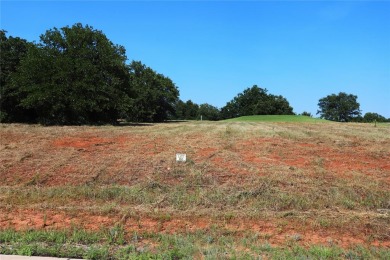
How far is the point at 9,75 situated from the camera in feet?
80.7

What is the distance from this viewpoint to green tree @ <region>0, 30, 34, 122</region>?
978 inches

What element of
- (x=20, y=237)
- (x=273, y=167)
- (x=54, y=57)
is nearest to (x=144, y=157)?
(x=273, y=167)

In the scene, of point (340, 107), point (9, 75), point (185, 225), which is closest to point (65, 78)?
point (9, 75)

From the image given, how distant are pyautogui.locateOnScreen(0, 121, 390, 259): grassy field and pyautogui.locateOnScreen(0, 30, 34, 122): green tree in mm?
16364

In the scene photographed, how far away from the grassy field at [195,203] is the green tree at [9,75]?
16364 millimetres

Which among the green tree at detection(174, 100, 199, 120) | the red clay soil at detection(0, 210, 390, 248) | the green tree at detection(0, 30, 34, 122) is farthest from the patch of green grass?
the green tree at detection(174, 100, 199, 120)

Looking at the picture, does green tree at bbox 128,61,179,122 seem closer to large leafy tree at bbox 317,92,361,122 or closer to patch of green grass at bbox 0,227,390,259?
patch of green grass at bbox 0,227,390,259

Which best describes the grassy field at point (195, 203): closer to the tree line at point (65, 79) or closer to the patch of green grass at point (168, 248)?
the patch of green grass at point (168, 248)

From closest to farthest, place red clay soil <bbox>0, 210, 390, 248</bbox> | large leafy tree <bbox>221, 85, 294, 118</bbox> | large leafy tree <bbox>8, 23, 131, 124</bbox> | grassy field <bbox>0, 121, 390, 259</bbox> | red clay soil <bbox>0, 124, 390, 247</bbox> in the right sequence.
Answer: grassy field <bbox>0, 121, 390, 259</bbox> < red clay soil <bbox>0, 210, 390, 248</bbox> < red clay soil <bbox>0, 124, 390, 247</bbox> < large leafy tree <bbox>8, 23, 131, 124</bbox> < large leafy tree <bbox>221, 85, 294, 118</bbox>

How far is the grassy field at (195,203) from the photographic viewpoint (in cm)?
438

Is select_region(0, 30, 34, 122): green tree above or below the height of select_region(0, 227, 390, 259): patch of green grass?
above

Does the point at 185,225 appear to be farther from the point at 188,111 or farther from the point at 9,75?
the point at 188,111

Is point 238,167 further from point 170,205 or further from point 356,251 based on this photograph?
point 356,251

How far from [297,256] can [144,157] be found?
580 centimetres
